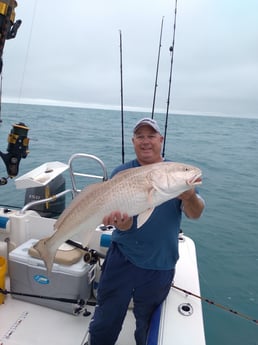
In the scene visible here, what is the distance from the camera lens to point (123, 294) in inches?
101

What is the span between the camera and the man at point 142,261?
2.46m

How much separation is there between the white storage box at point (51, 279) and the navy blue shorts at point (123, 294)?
0.59 metres

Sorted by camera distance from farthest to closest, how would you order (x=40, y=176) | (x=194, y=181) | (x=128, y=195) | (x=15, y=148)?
(x=40, y=176) < (x=15, y=148) < (x=128, y=195) < (x=194, y=181)

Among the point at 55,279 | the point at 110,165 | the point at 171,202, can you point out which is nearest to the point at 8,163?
the point at 55,279

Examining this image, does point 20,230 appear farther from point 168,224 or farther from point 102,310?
point 168,224

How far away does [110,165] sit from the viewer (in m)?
17.3

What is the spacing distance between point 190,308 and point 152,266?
614 mm

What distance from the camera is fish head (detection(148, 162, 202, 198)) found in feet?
6.68

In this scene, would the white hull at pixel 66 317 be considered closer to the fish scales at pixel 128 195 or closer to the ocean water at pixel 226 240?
the fish scales at pixel 128 195

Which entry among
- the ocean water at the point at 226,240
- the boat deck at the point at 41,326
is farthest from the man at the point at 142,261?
the ocean water at the point at 226,240

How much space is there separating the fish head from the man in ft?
0.86

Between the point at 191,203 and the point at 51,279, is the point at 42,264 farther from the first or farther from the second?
the point at 191,203

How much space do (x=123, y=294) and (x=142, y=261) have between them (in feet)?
1.16

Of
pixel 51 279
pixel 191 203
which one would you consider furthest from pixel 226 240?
pixel 191 203
